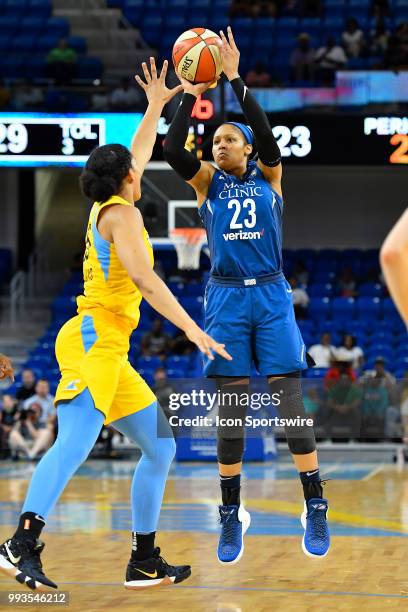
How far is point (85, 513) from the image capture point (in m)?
10.6

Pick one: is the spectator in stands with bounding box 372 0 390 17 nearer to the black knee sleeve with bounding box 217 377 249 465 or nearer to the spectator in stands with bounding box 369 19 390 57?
the spectator in stands with bounding box 369 19 390 57

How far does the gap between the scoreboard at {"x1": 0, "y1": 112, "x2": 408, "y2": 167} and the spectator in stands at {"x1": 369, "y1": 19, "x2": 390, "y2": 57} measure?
17.1 ft

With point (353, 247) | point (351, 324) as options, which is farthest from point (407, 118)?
point (353, 247)

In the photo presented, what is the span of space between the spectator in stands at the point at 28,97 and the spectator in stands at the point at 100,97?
2.96 feet

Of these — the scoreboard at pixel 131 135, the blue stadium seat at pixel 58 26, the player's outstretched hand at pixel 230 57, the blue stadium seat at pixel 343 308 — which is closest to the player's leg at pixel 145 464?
the player's outstretched hand at pixel 230 57

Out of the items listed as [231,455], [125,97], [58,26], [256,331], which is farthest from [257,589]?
[58,26]

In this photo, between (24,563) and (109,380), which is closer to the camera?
(24,563)

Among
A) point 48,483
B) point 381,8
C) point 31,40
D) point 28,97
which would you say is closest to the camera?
point 48,483

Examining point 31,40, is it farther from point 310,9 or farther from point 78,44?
point 310,9

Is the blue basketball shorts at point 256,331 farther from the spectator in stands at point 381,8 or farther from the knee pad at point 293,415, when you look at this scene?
the spectator in stands at point 381,8

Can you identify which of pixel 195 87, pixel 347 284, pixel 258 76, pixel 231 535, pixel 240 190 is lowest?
pixel 231 535

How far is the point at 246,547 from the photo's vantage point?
8.24 meters

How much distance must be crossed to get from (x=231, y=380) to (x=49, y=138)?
8488 mm

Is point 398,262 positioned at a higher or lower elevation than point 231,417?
higher
